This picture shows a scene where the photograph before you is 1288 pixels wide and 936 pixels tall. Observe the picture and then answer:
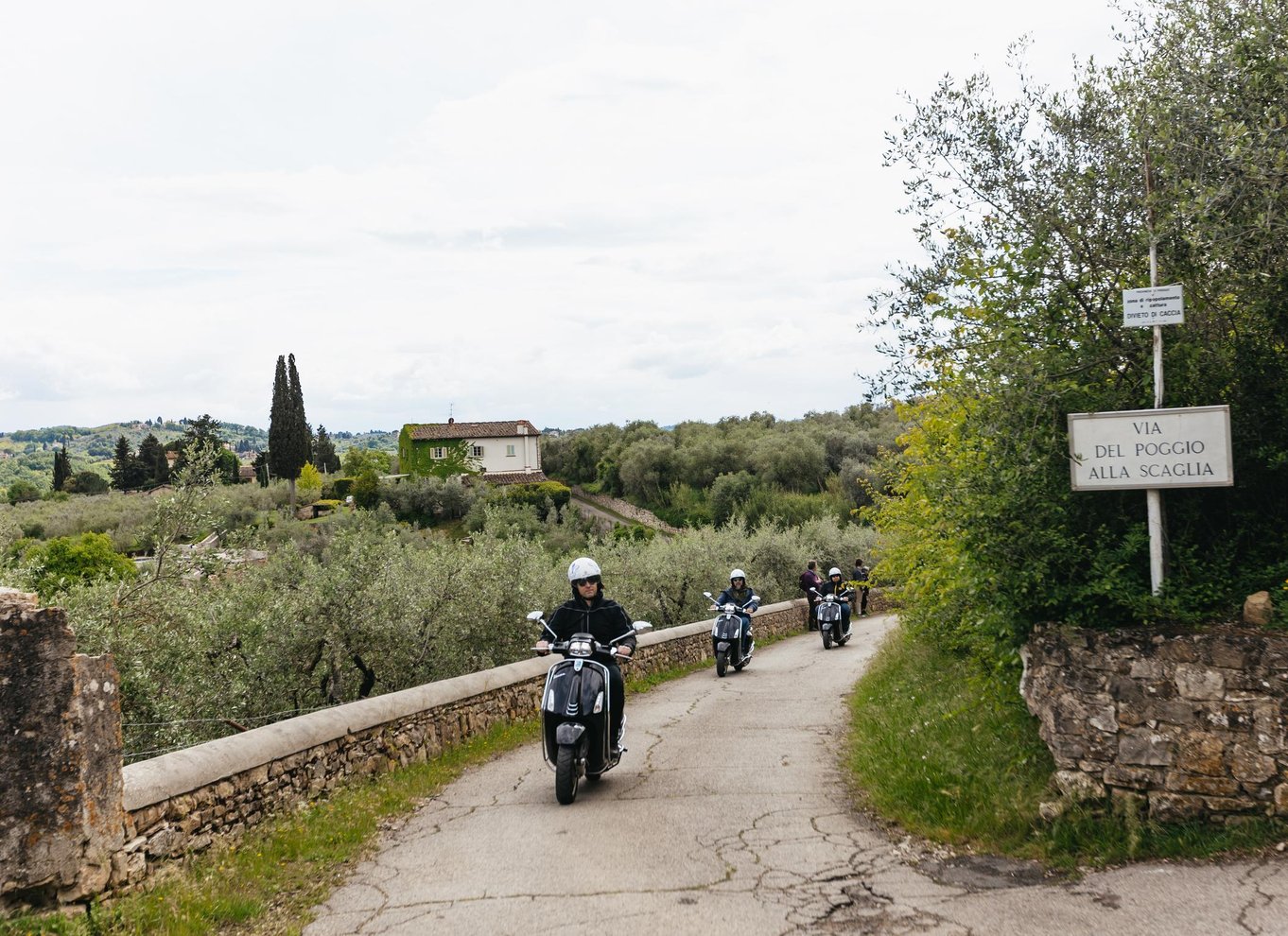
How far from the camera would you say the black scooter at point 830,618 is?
72.2ft

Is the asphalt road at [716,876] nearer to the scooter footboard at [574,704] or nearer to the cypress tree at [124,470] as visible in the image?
the scooter footboard at [574,704]

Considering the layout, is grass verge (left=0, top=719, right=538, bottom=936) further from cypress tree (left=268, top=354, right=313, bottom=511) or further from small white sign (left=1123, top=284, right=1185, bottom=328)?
cypress tree (left=268, top=354, right=313, bottom=511)

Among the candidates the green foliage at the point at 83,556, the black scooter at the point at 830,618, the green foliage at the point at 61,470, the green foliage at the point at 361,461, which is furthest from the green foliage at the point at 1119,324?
the green foliage at the point at 61,470

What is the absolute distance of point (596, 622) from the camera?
846 cm

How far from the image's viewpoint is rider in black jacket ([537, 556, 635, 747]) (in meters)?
8.41

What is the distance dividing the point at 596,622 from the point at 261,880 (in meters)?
3.31

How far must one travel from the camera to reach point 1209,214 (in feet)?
21.5

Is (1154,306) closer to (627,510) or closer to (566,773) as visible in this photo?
(566,773)

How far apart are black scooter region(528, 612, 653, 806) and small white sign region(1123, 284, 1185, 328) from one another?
13.0ft

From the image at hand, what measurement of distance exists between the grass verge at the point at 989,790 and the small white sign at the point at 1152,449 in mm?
1817

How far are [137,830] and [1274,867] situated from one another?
18.8 ft

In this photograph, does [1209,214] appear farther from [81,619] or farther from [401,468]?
[401,468]

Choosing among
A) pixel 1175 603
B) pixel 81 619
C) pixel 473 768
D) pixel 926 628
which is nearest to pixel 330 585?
pixel 81 619

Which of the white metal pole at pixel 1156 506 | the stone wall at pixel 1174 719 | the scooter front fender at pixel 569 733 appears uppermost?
the white metal pole at pixel 1156 506
